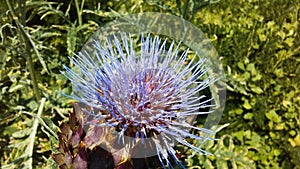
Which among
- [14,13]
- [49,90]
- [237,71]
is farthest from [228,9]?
[14,13]

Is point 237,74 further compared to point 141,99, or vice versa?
point 237,74

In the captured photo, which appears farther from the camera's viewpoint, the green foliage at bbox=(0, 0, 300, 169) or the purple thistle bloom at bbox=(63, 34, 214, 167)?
the green foliage at bbox=(0, 0, 300, 169)

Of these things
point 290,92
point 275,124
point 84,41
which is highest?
point 84,41

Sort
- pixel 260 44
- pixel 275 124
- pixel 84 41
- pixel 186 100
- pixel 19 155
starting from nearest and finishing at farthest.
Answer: pixel 186 100 < pixel 19 155 < pixel 84 41 < pixel 275 124 < pixel 260 44

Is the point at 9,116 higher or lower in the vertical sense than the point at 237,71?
lower

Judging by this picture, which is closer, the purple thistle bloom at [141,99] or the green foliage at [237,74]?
the purple thistle bloom at [141,99]

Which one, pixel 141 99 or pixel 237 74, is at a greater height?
pixel 237 74

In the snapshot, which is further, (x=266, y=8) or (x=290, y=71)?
(x=266, y=8)

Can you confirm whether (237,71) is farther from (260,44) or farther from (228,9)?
(228,9)
